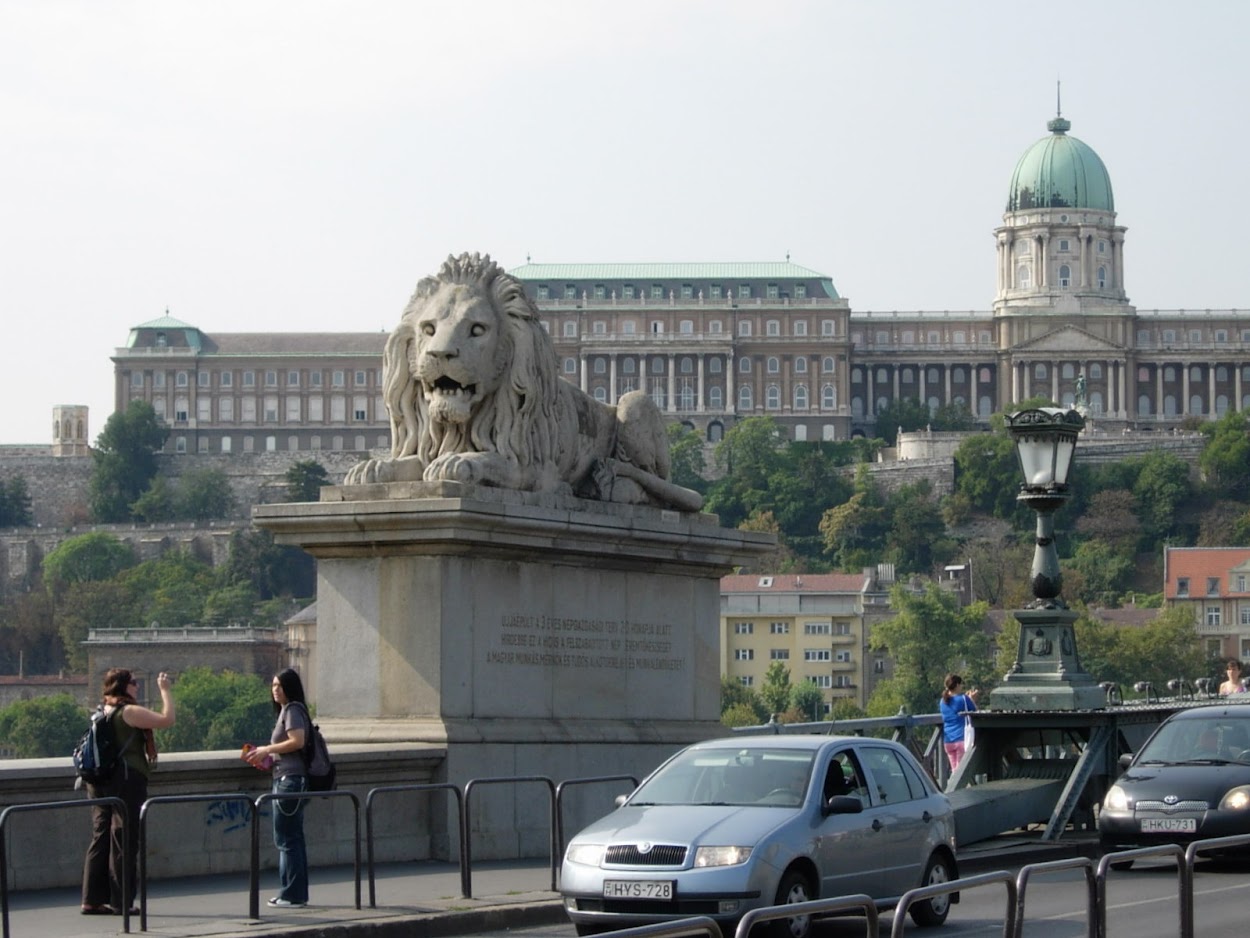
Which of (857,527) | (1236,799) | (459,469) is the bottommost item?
(1236,799)

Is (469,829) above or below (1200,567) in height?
below

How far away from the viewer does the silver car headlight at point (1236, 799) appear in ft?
71.1

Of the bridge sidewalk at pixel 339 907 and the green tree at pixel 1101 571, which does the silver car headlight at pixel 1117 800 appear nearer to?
the bridge sidewalk at pixel 339 907

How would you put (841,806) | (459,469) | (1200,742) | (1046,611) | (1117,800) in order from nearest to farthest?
(841,806) → (459,469) → (1117,800) → (1200,742) → (1046,611)

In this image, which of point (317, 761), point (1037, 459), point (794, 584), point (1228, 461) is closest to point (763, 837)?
point (317, 761)

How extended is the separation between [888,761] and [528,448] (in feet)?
14.1

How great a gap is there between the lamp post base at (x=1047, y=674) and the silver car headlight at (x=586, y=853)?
8.61 meters

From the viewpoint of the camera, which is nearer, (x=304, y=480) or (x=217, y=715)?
(x=217, y=715)

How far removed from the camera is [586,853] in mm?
16734

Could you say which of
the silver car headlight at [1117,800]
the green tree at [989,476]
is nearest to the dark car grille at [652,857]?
the silver car headlight at [1117,800]

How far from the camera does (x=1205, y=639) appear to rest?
533ft

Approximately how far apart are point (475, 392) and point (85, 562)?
6927 inches

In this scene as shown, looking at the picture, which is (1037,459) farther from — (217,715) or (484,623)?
(217,715)

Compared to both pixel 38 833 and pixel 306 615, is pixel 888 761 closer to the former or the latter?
pixel 38 833
